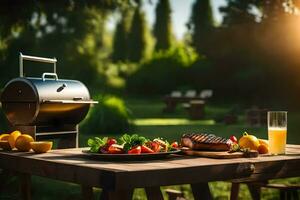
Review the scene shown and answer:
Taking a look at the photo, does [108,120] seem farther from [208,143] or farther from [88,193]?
[208,143]

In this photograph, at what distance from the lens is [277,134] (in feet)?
11.4

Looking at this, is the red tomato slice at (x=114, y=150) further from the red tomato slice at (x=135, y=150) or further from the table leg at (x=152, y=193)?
the table leg at (x=152, y=193)

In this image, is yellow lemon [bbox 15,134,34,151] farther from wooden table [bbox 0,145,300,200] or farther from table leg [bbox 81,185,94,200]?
table leg [bbox 81,185,94,200]

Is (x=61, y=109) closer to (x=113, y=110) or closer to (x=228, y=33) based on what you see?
(x=113, y=110)

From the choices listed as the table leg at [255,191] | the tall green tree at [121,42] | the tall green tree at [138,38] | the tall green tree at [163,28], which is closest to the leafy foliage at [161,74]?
the tall green tree at [163,28]

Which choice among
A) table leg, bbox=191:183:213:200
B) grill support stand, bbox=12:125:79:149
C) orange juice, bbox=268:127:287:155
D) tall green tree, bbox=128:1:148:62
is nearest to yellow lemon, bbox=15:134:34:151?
grill support stand, bbox=12:125:79:149

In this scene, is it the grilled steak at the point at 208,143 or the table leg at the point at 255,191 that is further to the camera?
the table leg at the point at 255,191

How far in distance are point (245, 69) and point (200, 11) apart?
1480cm

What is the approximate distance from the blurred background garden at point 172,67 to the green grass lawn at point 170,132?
0.02 m

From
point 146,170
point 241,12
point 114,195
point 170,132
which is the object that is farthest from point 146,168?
point 241,12

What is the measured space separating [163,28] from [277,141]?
4404cm

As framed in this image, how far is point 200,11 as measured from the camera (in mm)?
39594

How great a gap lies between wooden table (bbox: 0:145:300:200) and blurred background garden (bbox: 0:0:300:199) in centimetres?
351

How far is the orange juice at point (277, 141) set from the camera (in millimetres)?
3461
